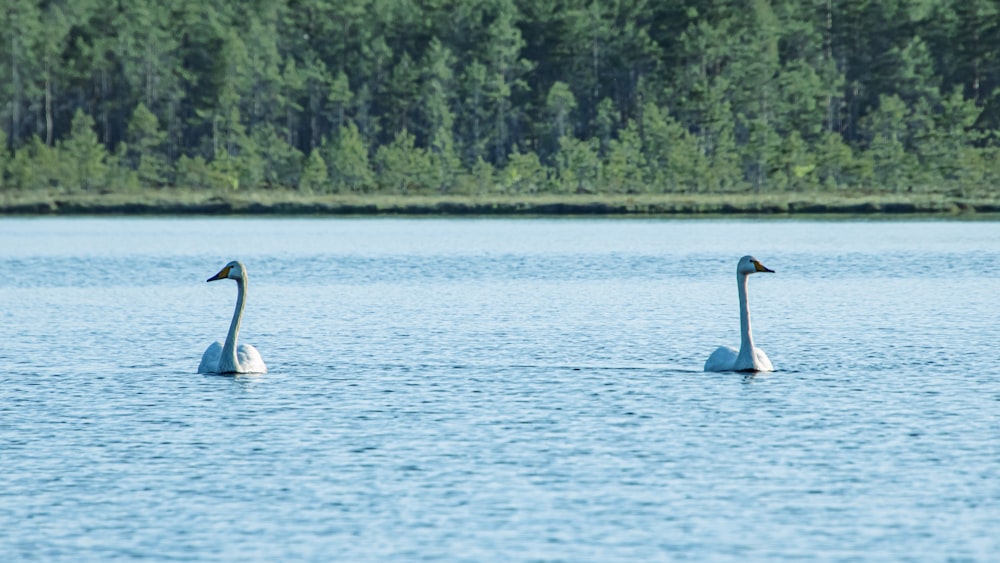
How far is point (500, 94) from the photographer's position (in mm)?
137750

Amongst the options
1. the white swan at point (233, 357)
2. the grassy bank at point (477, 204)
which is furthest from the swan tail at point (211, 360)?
the grassy bank at point (477, 204)

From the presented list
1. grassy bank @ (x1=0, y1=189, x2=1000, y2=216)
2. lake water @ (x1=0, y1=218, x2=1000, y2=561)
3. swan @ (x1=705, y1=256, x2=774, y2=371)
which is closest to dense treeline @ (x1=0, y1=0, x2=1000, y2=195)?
grassy bank @ (x1=0, y1=189, x2=1000, y2=216)

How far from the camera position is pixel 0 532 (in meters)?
14.5

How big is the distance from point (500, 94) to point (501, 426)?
11905 cm

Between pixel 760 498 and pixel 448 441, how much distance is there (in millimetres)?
4421

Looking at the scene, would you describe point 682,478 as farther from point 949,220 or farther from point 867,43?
point 867,43

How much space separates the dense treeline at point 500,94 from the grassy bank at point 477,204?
18.4ft

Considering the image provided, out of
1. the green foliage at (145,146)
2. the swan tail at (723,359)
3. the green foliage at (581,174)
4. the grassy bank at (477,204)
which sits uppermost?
the green foliage at (145,146)

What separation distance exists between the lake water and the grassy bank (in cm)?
5649

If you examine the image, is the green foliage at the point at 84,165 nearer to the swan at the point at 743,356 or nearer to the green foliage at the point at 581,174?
the green foliage at the point at 581,174

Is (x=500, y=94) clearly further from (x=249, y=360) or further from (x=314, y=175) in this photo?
(x=249, y=360)

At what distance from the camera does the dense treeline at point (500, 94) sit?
394ft

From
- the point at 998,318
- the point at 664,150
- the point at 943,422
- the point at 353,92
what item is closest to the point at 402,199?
the point at 664,150

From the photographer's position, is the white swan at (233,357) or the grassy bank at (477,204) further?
the grassy bank at (477,204)
